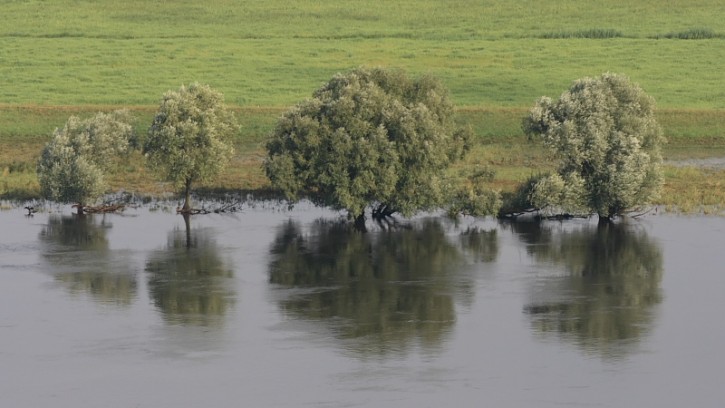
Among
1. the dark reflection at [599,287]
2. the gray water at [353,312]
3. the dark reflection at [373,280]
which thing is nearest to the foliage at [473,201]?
the gray water at [353,312]

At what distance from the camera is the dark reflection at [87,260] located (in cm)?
7694

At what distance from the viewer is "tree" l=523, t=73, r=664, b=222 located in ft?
299

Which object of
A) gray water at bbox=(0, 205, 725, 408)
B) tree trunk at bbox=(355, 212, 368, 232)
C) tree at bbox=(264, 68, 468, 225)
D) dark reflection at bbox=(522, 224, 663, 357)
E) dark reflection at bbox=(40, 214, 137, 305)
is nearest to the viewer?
gray water at bbox=(0, 205, 725, 408)

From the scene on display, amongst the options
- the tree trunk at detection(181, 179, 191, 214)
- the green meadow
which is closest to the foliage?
the green meadow

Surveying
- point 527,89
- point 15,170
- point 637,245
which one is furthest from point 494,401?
point 527,89

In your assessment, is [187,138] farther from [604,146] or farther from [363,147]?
[604,146]

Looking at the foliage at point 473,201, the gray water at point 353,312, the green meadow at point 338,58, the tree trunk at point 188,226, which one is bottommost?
the gray water at point 353,312

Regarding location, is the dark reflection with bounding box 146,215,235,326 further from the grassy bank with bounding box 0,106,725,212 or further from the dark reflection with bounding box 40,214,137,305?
the grassy bank with bounding box 0,106,725,212

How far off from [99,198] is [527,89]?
47.7 m

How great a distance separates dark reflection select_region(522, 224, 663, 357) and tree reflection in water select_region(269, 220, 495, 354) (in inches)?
185

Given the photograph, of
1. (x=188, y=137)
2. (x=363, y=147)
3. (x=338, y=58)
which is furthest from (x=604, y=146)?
(x=338, y=58)

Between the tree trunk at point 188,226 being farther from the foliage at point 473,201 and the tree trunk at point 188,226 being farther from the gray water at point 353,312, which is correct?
the foliage at point 473,201

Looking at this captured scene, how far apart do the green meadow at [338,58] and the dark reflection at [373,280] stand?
15.7 meters

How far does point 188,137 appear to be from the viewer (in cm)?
9344
